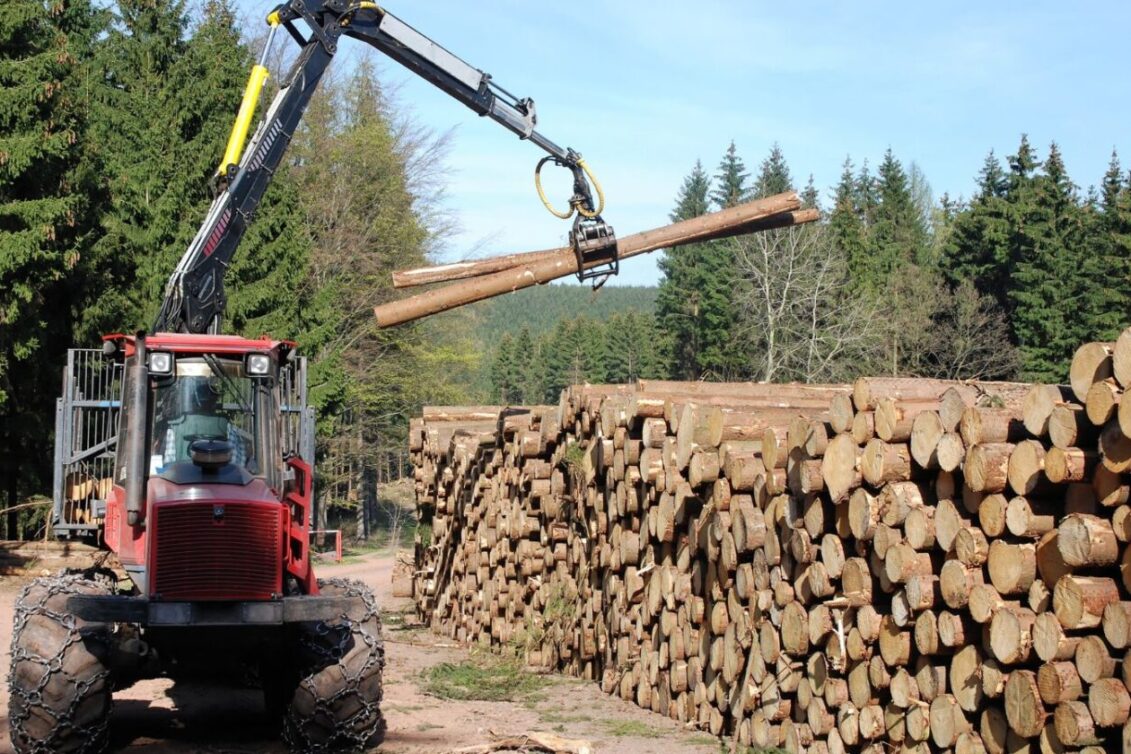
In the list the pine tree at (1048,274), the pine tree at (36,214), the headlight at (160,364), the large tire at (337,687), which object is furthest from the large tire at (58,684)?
the pine tree at (1048,274)

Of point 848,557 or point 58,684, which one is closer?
point 848,557

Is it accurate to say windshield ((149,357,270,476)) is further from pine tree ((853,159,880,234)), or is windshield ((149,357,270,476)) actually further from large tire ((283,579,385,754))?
pine tree ((853,159,880,234))

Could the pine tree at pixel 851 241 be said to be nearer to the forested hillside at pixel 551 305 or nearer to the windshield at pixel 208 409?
the windshield at pixel 208 409

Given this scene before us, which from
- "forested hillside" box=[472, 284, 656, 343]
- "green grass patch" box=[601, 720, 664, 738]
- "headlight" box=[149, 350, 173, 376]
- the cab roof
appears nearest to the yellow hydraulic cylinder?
the cab roof

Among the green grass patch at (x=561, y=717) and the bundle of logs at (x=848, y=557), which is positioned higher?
the bundle of logs at (x=848, y=557)

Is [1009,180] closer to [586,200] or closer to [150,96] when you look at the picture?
[150,96]

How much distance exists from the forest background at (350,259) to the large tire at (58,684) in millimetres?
16030

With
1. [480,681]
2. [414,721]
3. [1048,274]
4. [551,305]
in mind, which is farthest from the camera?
[551,305]

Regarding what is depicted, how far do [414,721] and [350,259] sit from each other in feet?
104

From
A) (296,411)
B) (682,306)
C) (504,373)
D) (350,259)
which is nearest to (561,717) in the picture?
(296,411)

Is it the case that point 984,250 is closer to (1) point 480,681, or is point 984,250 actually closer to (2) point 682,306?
(2) point 682,306

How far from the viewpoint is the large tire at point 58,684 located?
8484 mm

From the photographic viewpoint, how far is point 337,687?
356 inches

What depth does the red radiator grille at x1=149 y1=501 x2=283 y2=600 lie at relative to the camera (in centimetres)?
848
